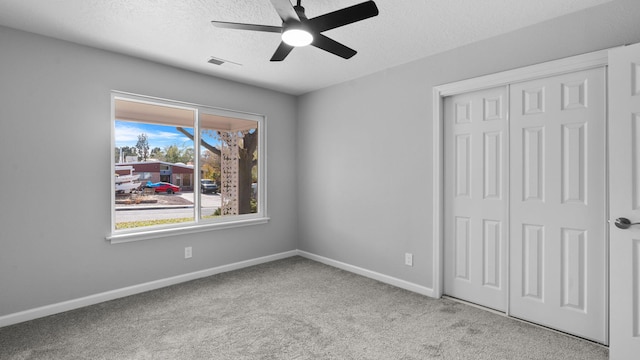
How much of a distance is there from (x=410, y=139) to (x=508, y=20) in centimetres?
132

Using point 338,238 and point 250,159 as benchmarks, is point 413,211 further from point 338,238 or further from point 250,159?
point 250,159

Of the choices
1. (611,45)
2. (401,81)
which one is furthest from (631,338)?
(401,81)

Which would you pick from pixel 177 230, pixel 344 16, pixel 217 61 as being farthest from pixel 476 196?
pixel 177 230

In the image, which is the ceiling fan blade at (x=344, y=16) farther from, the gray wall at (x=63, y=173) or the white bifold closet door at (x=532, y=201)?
the gray wall at (x=63, y=173)

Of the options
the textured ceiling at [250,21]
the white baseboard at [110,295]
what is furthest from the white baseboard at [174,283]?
the textured ceiling at [250,21]

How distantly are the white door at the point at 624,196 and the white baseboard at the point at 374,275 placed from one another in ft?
4.75

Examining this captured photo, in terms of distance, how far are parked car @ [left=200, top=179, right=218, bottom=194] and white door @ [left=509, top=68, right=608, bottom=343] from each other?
3302mm

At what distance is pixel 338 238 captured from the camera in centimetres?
420

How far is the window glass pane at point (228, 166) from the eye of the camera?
3.95 metres

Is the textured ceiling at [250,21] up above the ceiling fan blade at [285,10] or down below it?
above

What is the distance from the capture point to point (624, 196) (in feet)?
6.63

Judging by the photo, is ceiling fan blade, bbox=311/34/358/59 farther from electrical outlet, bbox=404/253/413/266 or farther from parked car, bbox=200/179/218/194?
parked car, bbox=200/179/218/194

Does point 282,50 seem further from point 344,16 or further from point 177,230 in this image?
point 177,230

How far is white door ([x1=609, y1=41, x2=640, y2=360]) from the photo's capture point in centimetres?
197
